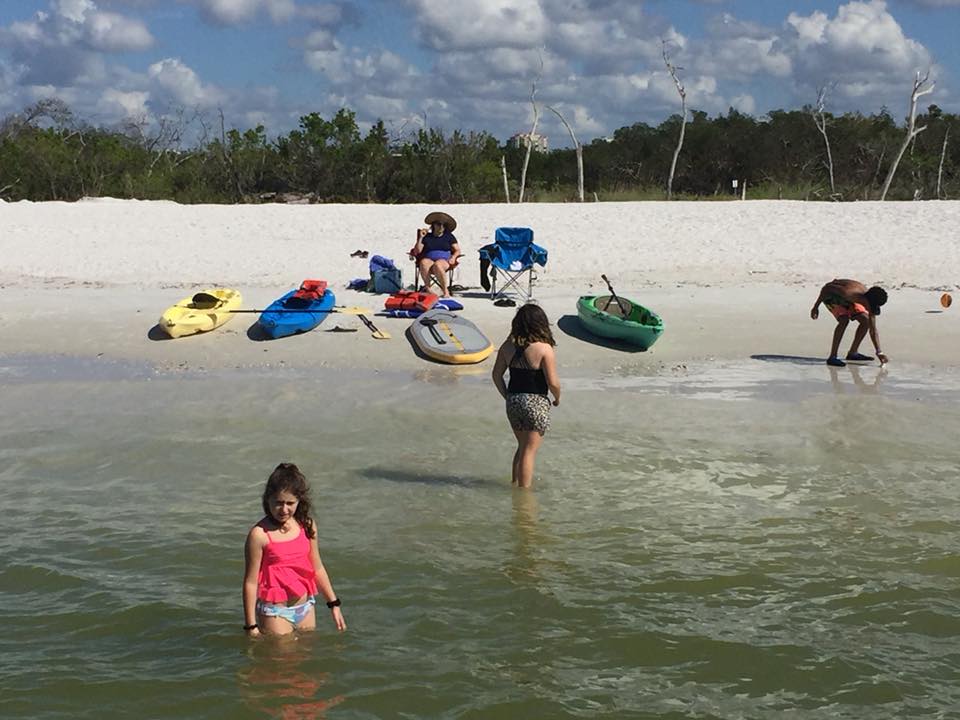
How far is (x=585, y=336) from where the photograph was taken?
13.6 metres

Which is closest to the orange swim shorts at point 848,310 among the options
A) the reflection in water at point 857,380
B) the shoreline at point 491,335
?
the reflection in water at point 857,380

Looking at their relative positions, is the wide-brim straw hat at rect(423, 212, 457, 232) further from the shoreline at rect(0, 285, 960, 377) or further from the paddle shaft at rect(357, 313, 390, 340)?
the paddle shaft at rect(357, 313, 390, 340)

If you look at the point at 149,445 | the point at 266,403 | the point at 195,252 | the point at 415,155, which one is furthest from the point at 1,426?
the point at 415,155

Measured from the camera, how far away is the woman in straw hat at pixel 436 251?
15.2 metres

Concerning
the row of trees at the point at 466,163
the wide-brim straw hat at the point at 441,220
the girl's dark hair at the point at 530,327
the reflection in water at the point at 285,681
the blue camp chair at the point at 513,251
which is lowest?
the reflection in water at the point at 285,681

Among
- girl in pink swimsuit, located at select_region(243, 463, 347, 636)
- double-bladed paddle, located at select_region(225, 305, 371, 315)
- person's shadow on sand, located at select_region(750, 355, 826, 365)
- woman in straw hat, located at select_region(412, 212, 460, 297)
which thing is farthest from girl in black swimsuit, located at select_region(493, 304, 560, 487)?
woman in straw hat, located at select_region(412, 212, 460, 297)

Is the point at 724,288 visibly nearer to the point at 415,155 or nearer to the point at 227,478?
the point at 227,478

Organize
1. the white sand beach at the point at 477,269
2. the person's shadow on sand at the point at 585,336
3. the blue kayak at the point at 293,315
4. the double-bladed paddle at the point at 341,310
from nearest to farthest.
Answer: the person's shadow on sand at the point at 585,336 → the white sand beach at the point at 477,269 → the blue kayak at the point at 293,315 → the double-bladed paddle at the point at 341,310

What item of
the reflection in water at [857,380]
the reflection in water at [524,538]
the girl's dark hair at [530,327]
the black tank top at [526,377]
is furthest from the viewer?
the reflection in water at [857,380]

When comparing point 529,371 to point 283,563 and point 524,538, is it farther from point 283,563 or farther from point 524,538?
point 283,563

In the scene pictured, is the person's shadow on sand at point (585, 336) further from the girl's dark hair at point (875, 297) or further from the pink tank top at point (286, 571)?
the pink tank top at point (286, 571)

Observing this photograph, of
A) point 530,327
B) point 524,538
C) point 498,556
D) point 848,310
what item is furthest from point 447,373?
point 498,556

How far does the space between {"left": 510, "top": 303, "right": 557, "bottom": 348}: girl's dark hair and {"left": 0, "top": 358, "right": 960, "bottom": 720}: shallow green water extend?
4.08ft

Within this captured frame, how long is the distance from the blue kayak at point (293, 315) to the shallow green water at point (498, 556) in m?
2.59
